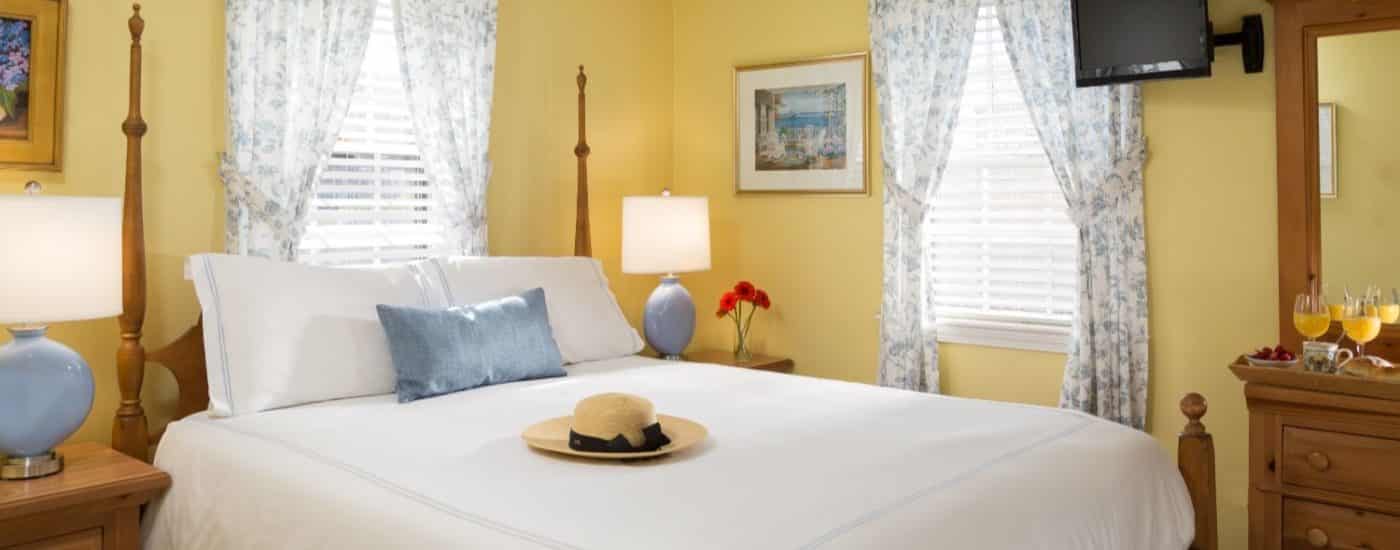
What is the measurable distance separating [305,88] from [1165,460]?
9.28 feet

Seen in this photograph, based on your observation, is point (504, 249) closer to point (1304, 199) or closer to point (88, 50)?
point (88, 50)

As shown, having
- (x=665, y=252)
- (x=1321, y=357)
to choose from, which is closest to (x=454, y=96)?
(x=665, y=252)

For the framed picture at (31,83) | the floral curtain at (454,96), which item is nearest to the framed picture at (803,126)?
the floral curtain at (454,96)

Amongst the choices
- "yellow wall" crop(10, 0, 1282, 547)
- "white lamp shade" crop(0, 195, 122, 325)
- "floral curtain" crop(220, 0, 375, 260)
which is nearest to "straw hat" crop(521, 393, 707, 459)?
"white lamp shade" crop(0, 195, 122, 325)

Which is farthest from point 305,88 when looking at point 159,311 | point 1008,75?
point 1008,75

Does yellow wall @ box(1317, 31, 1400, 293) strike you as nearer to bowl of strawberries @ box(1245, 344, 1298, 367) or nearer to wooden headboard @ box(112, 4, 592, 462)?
bowl of strawberries @ box(1245, 344, 1298, 367)

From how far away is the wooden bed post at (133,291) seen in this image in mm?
3023

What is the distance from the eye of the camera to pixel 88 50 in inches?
123

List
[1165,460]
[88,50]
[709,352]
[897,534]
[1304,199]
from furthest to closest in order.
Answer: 1. [709,352]
2. [1304,199]
3. [88,50]
4. [1165,460]
5. [897,534]

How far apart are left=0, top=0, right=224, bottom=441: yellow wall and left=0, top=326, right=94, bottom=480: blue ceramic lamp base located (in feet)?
1.57

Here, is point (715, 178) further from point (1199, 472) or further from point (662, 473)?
point (662, 473)

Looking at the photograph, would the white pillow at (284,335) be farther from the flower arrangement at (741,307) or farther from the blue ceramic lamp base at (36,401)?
the flower arrangement at (741,307)

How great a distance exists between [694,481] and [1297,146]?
2403 mm

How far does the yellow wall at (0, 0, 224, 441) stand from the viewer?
3121 mm
